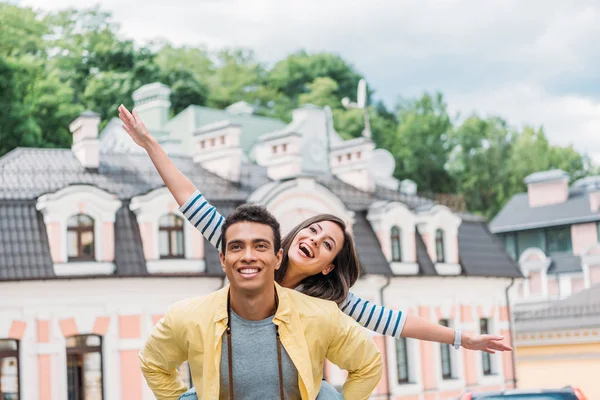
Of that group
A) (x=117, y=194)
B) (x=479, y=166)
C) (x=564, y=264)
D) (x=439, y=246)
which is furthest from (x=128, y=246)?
(x=479, y=166)

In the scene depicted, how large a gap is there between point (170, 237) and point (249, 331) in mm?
21651

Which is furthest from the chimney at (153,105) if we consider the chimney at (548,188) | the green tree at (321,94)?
the chimney at (548,188)

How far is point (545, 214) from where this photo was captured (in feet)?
184

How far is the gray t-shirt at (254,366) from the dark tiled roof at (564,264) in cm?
4935

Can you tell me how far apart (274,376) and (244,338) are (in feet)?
0.67

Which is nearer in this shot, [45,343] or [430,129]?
[45,343]

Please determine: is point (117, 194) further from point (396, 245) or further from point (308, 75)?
point (308, 75)

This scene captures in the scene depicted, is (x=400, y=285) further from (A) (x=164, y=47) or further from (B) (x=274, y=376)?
(A) (x=164, y=47)

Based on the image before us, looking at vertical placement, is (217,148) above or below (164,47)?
below

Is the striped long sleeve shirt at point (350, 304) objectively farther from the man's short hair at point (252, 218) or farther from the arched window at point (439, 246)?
the arched window at point (439, 246)

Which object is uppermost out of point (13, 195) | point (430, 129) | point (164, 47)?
point (164, 47)

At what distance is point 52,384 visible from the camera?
24359 mm

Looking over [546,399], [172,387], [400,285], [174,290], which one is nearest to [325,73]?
[400,285]

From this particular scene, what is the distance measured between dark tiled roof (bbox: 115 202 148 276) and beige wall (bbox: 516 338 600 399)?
1097 centimetres
